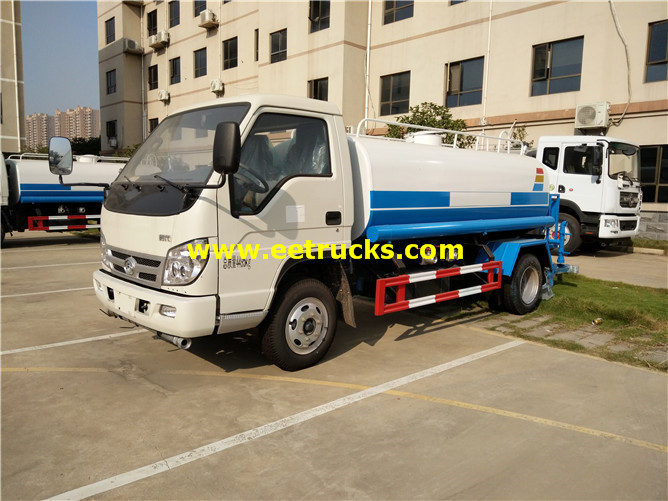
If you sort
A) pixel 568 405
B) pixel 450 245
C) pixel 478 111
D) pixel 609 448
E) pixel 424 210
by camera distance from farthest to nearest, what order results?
pixel 478 111 < pixel 450 245 < pixel 424 210 < pixel 568 405 < pixel 609 448

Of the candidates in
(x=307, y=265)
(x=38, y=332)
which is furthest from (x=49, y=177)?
(x=307, y=265)

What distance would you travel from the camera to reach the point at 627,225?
1350 cm

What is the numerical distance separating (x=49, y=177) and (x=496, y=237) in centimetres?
1197

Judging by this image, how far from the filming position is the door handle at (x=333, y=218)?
16.1ft

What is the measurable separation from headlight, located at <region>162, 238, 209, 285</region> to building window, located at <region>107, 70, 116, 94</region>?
1504 inches

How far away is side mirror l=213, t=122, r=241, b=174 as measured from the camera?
3.82 meters

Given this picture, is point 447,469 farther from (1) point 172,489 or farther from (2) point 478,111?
(2) point 478,111

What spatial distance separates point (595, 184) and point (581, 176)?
43 centimetres

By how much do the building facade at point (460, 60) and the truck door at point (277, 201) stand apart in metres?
14.0

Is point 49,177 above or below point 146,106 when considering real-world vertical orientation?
below

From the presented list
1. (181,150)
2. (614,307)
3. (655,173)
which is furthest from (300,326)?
(655,173)

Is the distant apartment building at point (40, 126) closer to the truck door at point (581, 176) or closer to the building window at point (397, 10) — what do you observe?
the building window at point (397, 10)

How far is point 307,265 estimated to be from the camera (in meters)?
5.10

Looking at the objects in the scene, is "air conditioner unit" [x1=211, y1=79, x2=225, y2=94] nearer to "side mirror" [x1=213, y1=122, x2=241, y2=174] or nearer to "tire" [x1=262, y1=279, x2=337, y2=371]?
"tire" [x1=262, y1=279, x2=337, y2=371]
